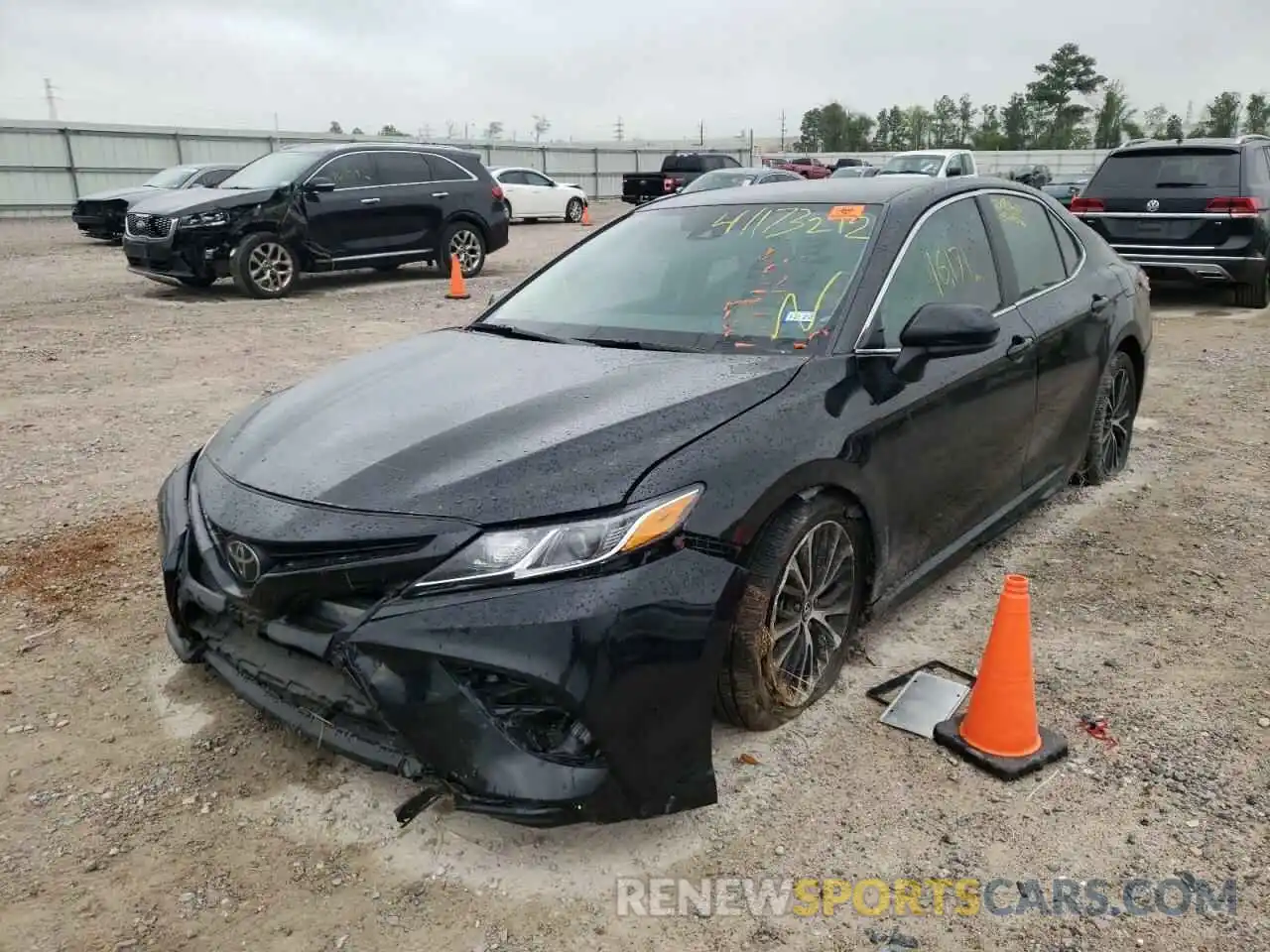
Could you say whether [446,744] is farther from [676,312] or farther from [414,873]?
[676,312]

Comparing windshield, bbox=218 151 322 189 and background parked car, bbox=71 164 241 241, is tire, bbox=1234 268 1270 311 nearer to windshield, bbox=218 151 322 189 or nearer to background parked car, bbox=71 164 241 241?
windshield, bbox=218 151 322 189

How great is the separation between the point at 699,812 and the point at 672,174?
2639cm

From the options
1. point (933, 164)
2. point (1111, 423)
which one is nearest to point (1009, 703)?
point (1111, 423)

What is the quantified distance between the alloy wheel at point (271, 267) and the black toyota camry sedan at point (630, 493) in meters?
8.48

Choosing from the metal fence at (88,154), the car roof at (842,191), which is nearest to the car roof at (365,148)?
the car roof at (842,191)

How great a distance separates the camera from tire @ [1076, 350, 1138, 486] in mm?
4809

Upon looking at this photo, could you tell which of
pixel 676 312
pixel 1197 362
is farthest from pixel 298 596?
pixel 1197 362

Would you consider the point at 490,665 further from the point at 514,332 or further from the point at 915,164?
the point at 915,164

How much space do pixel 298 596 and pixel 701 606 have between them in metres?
0.98

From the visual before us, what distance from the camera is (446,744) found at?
221 cm

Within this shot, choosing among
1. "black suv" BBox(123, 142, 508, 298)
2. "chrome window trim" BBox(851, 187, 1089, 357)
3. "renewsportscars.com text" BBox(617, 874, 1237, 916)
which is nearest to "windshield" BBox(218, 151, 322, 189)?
"black suv" BBox(123, 142, 508, 298)

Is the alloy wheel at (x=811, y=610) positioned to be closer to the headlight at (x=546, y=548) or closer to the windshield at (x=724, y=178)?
the headlight at (x=546, y=548)

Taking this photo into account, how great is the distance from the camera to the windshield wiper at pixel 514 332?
3482mm

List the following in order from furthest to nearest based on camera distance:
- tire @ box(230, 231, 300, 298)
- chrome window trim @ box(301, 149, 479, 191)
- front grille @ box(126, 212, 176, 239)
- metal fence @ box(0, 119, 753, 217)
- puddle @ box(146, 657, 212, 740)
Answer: metal fence @ box(0, 119, 753, 217) < chrome window trim @ box(301, 149, 479, 191) < tire @ box(230, 231, 300, 298) < front grille @ box(126, 212, 176, 239) < puddle @ box(146, 657, 212, 740)
